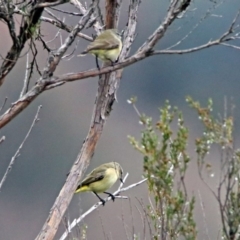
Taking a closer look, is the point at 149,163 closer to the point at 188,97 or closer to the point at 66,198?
the point at 188,97

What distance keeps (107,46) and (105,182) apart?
5.77ft

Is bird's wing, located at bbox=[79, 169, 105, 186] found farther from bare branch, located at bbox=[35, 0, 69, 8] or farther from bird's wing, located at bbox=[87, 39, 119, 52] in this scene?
bare branch, located at bbox=[35, 0, 69, 8]

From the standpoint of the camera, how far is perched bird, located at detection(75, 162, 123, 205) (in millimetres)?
7125

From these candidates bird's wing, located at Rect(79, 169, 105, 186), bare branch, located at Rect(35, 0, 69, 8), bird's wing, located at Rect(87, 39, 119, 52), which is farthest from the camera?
bird's wing, located at Rect(79, 169, 105, 186)

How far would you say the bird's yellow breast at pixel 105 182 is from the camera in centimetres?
719

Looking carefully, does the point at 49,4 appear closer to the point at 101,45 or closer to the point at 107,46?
the point at 107,46

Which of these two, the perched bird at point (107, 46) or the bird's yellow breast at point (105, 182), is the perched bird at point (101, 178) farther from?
the perched bird at point (107, 46)

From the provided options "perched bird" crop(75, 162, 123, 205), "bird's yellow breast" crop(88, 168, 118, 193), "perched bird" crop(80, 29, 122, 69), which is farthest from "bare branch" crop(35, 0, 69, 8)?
"bird's yellow breast" crop(88, 168, 118, 193)

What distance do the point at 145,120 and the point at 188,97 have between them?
1.06ft

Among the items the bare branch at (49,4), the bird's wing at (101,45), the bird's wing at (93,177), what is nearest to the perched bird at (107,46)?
the bird's wing at (101,45)

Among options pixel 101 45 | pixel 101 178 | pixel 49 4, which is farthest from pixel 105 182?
pixel 49 4

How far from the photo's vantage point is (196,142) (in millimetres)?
3699

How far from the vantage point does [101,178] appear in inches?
Answer: 285

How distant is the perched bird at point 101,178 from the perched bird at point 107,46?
148 cm
